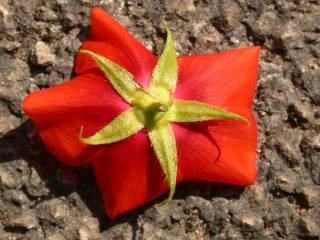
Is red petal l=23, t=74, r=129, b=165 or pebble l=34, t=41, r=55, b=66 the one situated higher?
red petal l=23, t=74, r=129, b=165

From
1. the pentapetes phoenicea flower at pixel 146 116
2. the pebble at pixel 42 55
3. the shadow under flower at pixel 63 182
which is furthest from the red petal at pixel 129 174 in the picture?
the pebble at pixel 42 55

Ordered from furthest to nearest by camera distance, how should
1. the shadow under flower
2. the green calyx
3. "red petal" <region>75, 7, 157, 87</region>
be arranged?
1. the shadow under flower
2. "red petal" <region>75, 7, 157, 87</region>
3. the green calyx

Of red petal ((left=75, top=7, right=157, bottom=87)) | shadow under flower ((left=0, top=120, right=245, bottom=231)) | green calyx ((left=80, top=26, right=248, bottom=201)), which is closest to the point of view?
green calyx ((left=80, top=26, right=248, bottom=201))

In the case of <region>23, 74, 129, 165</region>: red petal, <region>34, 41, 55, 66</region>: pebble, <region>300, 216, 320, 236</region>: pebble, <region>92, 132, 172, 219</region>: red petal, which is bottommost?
<region>300, 216, 320, 236</region>: pebble

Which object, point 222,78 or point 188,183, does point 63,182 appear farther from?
point 222,78

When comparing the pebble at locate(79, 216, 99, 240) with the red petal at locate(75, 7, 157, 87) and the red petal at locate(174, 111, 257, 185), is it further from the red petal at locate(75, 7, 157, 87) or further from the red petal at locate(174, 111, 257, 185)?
the red petal at locate(75, 7, 157, 87)

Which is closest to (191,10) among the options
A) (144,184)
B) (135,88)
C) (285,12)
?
(285,12)

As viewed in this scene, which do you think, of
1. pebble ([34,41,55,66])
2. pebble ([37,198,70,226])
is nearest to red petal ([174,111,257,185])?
pebble ([37,198,70,226])

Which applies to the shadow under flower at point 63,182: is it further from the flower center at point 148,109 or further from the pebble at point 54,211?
the flower center at point 148,109
